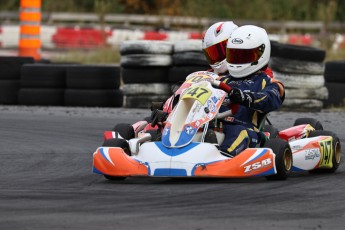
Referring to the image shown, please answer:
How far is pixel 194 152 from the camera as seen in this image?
730cm

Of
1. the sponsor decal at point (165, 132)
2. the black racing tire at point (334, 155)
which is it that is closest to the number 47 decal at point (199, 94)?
the sponsor decal at point (165, 132)

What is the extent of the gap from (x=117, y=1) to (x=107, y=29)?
628 centimetres

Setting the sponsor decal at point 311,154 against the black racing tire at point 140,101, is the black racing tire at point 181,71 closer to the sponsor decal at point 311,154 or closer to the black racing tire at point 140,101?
the black racing tire at point 140,101

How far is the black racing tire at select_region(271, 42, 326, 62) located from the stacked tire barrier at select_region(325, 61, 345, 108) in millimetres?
819

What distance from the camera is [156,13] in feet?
115

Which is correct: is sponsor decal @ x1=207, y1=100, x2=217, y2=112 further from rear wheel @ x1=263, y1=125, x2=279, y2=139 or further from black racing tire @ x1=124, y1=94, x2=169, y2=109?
black racing tire @ x1=124, y1=94, x2=169, y2=109

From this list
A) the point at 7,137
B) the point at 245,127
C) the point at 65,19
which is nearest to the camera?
the point at 245,127

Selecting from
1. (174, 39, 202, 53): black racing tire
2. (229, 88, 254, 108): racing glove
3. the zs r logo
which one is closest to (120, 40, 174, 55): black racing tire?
(174, 39, 202, 53): black racing tire

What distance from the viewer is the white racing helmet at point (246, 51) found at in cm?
808

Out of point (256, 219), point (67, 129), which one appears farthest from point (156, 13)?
point (256, 219)

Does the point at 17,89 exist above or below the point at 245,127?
below

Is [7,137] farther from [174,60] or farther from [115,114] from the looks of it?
[174,60]

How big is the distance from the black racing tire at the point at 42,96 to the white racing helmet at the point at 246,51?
6.34 m

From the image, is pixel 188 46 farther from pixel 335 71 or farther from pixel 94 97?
pixel 335 71
